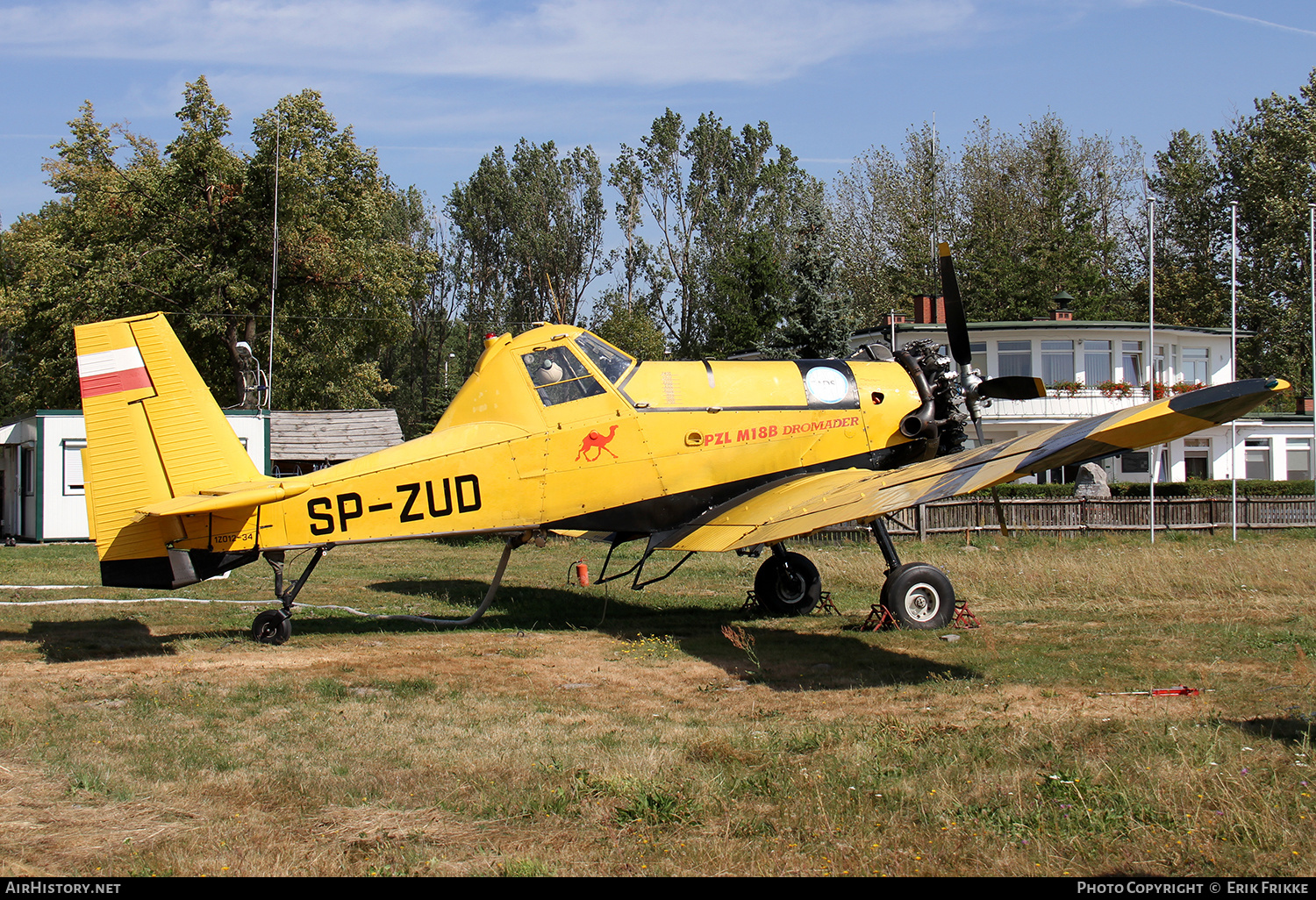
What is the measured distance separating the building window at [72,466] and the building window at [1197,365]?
41653 mm

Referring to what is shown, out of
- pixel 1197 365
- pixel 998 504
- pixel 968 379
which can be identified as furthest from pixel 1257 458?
pixel 998 504

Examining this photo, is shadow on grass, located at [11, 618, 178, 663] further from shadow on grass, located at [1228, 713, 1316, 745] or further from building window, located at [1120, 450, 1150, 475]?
building window, located at [1120, 450, 1150, 475]

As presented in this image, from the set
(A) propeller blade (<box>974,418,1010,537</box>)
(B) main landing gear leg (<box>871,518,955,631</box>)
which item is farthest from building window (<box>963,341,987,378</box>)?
(B) main landing gear leg (<box>871,518,955,631</box>)

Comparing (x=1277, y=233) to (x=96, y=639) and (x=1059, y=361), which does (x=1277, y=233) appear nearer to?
(x=1059, y=361)

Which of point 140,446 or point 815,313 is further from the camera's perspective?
point 815,313

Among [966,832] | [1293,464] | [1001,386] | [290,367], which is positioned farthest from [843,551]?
[1293,464]

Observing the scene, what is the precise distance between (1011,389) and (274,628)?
913 cm

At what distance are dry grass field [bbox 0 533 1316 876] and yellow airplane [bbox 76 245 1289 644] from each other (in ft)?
3.53

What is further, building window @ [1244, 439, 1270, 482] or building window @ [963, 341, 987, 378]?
building window @ [1244, 439, 1270, 482]

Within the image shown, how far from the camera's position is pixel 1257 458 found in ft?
141

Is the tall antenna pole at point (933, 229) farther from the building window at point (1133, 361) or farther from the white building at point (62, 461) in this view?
the white building at point (62, 461)

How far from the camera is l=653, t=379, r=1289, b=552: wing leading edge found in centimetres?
809

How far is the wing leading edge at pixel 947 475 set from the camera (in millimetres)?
8086

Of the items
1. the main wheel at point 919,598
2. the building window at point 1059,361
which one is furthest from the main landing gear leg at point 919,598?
the building window at point 1059,361
